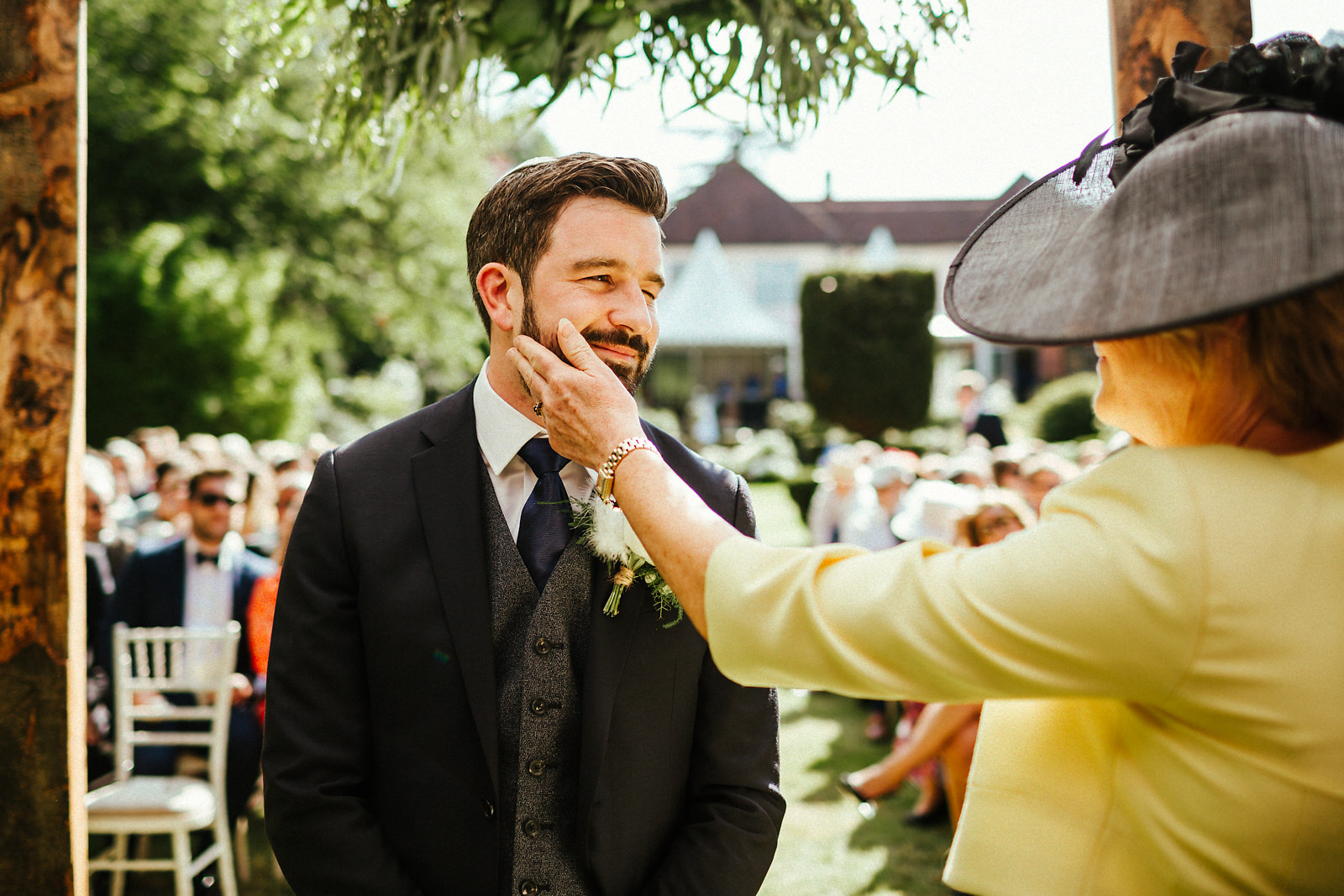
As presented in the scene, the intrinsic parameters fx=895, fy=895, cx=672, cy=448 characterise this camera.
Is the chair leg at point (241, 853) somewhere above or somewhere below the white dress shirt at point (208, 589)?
below

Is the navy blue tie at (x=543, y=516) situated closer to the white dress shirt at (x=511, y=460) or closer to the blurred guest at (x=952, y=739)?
the white dress shirt at (x=511, y=460)

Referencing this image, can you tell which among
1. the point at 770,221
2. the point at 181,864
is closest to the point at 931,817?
the point at 181,864

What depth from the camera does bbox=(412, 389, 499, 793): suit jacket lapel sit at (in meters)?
1.67

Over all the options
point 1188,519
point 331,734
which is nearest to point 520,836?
point 331,734

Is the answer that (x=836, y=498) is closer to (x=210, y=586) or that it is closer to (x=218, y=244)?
(x=210, y=586)

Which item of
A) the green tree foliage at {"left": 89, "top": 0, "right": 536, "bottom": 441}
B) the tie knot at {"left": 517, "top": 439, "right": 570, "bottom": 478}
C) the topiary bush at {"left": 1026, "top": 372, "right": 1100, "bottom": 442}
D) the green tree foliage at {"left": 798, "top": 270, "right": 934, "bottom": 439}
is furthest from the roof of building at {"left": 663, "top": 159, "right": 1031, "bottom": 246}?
the tie knot at {"left": 517, "top": 439, "right": 570, "bottom": 478}

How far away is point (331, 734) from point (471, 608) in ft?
1.22

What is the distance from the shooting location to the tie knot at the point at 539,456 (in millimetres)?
1916

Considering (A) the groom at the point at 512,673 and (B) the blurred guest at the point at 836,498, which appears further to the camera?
(B) the blurred guest at the point at 836,498

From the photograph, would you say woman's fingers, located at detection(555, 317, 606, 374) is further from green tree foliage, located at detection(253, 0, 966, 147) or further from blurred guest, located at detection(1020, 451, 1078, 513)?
blurred guest, located at detection(1020, 451, 1078, 513)

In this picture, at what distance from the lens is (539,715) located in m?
1.72

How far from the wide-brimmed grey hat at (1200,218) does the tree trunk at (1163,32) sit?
2.25 feet

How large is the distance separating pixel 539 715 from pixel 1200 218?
135cm

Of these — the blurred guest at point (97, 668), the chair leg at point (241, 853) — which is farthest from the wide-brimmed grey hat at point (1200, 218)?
the blurred guest at point (97, 668)
